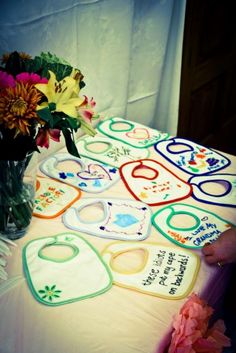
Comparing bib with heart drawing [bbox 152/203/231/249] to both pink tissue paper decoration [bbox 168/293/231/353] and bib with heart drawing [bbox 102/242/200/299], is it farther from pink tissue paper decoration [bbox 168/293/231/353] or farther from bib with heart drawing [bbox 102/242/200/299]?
pink tissue paper decoration [bbox 168/293/231/353]

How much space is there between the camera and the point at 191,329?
2.43 ft

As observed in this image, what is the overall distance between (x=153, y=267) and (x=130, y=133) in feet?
2.27

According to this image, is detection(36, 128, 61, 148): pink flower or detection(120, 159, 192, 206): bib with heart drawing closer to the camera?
detection(36, 128, 61, 148): pink flower

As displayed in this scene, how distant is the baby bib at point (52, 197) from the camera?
1021 millimetres

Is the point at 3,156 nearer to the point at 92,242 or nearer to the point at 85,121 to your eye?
the point at 85,121

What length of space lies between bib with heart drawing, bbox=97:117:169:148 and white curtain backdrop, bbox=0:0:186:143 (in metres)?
0.09

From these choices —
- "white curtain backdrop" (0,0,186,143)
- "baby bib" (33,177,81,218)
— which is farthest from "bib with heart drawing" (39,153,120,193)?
"white curtain backdrop" (0,0,186,143)

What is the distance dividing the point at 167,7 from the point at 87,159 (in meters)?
0.81

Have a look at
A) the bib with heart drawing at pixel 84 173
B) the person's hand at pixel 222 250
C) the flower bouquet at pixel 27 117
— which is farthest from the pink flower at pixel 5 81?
the person's hand at pixel 222 250

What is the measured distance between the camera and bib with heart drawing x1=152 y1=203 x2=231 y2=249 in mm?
969

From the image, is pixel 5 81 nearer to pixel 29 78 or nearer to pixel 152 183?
pixel 29 78

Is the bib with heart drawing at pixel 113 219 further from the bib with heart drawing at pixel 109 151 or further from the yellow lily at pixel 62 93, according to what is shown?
the yellow lily at pixel 62 93

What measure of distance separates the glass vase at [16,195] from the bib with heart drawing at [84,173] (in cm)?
23

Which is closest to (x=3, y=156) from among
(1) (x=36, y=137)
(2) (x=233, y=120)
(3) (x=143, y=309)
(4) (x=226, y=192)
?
(1) (x=36, y=137)
